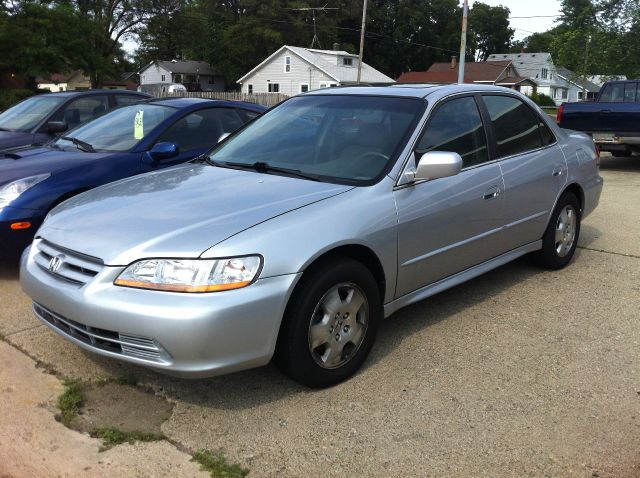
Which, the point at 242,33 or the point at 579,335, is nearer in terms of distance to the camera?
the point at 579,335

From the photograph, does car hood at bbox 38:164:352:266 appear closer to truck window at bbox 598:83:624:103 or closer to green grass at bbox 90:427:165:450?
green grass at bbox 90:427:165:450

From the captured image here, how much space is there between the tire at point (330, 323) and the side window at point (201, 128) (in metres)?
3.12

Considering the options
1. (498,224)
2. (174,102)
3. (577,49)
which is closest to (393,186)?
(498,224)

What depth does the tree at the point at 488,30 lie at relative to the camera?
97.6 metres

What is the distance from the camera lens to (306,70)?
5622 centimetres

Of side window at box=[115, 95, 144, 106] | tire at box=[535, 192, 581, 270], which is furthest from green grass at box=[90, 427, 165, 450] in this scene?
side window at box=[115, 95, 144, 106]

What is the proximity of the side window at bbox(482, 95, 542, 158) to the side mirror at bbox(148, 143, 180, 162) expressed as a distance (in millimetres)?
2600

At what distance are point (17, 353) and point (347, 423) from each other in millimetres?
2111

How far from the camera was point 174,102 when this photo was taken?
633cm

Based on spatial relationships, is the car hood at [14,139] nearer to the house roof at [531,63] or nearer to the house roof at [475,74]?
the house roof at [475,74]

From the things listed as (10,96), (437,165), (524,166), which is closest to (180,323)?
(437,165)

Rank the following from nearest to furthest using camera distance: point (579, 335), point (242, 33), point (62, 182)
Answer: point (579, 335)
point (62, 182)
point (242, 33)

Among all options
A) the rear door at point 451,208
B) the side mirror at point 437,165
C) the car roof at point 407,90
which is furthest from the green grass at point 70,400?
the car roof at point 407,90

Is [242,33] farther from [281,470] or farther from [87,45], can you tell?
[281,470]
